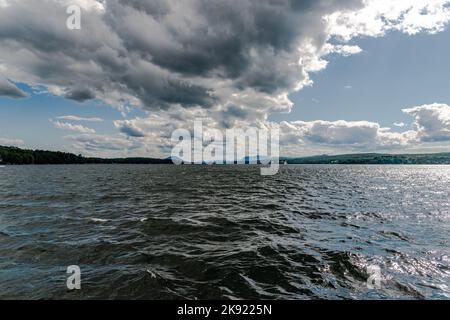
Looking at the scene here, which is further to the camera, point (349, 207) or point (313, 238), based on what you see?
point (349, 207)

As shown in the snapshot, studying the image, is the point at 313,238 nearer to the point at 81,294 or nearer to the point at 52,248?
the point at 81,294

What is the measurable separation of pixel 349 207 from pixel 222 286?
2308 cm

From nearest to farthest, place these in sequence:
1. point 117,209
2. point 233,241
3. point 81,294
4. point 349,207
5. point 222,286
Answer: point 81,294
point 222,286
point 233,241
point 117,209
point 349,207

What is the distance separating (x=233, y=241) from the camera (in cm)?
1531

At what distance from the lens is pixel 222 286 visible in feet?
31.7

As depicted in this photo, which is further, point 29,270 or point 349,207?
point 349,207

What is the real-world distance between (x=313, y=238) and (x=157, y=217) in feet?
40.7
